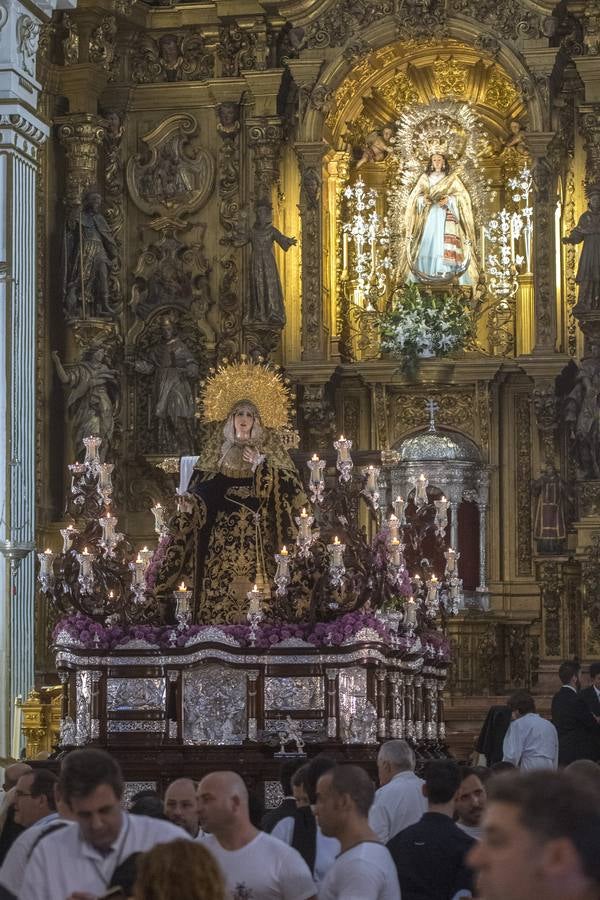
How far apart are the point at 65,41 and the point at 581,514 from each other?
31.1ft

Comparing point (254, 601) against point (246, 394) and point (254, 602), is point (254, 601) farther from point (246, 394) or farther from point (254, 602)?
point (246, 394)

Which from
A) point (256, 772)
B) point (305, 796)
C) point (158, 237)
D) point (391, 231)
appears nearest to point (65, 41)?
point (158, 237)

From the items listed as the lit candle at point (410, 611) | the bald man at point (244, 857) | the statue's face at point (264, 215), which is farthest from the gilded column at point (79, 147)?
the bald man at point (244, 857)

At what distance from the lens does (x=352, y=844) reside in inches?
286

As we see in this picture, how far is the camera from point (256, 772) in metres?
16.8

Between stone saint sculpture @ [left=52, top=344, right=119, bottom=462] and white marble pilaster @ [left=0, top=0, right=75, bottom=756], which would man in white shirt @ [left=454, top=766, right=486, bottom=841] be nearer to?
white marble pilaster @ [left=0, top=0, right=75, bottom=756]

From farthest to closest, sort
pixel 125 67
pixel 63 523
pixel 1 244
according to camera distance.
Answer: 1. pixel 125 67
2. pixel 63 523
3. pixel 1 244

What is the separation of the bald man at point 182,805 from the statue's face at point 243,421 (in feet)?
33.0

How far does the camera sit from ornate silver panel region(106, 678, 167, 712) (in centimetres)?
1775

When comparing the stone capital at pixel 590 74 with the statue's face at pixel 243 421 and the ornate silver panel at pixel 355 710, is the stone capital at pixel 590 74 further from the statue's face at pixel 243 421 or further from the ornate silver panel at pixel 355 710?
the ornate silver panel at pixel 355 710

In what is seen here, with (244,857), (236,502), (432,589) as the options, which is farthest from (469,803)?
(236,502)

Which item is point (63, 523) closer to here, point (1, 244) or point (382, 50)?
point (1, 244)

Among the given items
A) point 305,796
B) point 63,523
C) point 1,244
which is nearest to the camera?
point 305,796

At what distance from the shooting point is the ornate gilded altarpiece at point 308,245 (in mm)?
26062
